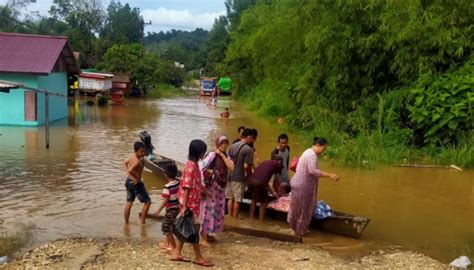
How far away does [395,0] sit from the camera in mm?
14617

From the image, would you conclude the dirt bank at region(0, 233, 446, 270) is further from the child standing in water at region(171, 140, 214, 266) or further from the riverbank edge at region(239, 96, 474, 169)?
the riverbank edge at region(239, 96, 474, 169)

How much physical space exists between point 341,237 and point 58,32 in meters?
60.9

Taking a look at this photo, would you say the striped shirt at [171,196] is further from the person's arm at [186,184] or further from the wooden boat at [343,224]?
the wooden boat at [343,224]

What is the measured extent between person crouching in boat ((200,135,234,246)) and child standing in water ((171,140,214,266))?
0.59 m

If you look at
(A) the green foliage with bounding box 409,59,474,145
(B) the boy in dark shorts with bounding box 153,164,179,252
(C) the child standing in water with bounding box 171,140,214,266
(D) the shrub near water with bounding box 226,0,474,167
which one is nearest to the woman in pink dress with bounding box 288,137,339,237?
(C) the child standing in water with bounding box 171,140,214,266

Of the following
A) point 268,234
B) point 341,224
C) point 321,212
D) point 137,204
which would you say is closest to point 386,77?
point 321,212

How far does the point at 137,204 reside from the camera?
9688 millimetres

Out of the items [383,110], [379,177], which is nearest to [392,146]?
[383,110]

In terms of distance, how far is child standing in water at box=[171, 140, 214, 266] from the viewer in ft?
19.8

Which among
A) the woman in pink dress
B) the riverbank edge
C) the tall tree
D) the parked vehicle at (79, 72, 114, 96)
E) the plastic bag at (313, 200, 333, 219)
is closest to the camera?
the woman in pink dress

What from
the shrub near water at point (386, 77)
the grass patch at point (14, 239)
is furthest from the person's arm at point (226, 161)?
the shrub near water at point (386, 77)

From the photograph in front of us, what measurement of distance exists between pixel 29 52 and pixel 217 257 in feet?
61.5

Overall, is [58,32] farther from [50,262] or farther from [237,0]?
[50,262]

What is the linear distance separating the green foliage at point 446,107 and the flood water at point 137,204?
5.52 ft
